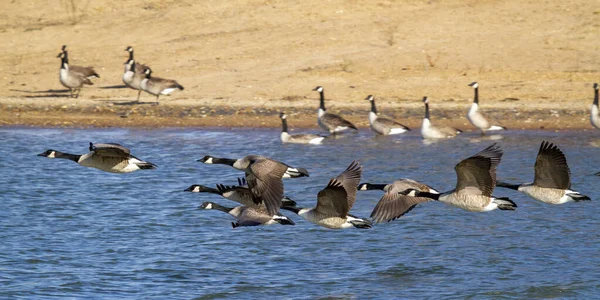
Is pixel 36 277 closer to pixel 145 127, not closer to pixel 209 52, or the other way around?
pixel 145 127

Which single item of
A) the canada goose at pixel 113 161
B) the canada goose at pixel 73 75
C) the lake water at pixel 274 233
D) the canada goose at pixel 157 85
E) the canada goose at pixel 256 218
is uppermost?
the canada goose at pixel 73 75

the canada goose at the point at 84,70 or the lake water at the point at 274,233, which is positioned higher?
the canada goose at the point at 84,70

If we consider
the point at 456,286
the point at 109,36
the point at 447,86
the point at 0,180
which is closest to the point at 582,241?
the point at 456,286

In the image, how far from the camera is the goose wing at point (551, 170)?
38.6 feet

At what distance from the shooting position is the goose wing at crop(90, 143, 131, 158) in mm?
11727

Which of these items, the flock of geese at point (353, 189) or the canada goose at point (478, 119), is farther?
the canada goose at point (478, 119)

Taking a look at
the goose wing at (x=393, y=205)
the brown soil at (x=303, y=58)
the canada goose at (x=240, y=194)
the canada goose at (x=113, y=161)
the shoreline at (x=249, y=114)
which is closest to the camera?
the goose wing at (x=393, y=205)

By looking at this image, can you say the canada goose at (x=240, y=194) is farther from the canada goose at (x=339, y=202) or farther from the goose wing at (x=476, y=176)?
the goose wing at (x=476, y=176)

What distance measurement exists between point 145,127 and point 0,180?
3.77m

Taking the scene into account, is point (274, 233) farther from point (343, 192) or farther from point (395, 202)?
point (343, 192)

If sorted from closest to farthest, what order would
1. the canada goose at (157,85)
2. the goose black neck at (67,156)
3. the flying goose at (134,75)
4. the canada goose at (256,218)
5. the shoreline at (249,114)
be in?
the canada goose at (256,218) → the goose black neck at (67,156) → the shoreline at (249,114) → the canada goose at (157,85) → the flying goose at (134,75)

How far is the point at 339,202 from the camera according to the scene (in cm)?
1156

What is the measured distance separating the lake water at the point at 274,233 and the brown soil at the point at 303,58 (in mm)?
1102

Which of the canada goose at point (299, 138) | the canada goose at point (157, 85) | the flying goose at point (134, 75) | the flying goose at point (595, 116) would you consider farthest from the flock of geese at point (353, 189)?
the flying goose at point (134, 75)
